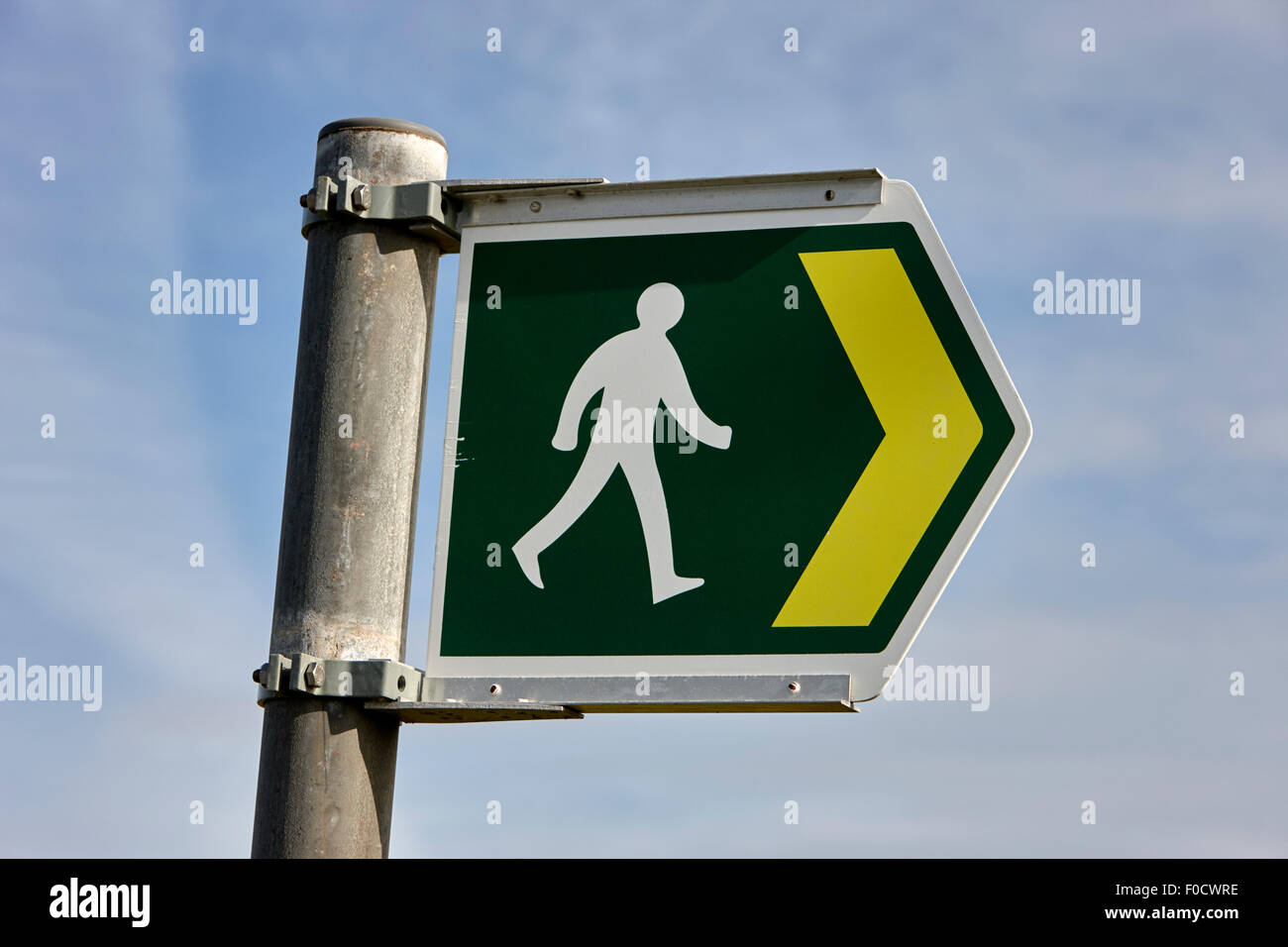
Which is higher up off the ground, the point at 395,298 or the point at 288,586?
the point at 395,298

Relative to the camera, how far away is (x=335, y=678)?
12.7ft

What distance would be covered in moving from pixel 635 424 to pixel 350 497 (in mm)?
699

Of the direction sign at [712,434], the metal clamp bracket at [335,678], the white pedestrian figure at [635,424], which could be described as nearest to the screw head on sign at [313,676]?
the metal clamp bracket at [335,678]

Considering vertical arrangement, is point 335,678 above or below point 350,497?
below

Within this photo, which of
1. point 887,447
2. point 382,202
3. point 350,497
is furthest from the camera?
point 382,202

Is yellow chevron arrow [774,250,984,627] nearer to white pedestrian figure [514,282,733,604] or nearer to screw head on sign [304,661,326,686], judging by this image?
white pedestrian figure [514,282,733,604]

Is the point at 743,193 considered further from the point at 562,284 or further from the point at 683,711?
the point at 683,711

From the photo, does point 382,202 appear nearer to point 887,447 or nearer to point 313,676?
point 313,676

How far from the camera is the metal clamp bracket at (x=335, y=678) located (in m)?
3.87

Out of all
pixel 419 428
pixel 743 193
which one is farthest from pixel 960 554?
pixel 419 428

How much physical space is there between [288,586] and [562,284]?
98 centimetres

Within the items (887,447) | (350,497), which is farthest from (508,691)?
(887,447)

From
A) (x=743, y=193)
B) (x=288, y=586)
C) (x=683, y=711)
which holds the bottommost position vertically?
(x=683, y=711)

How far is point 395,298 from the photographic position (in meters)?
4.13
